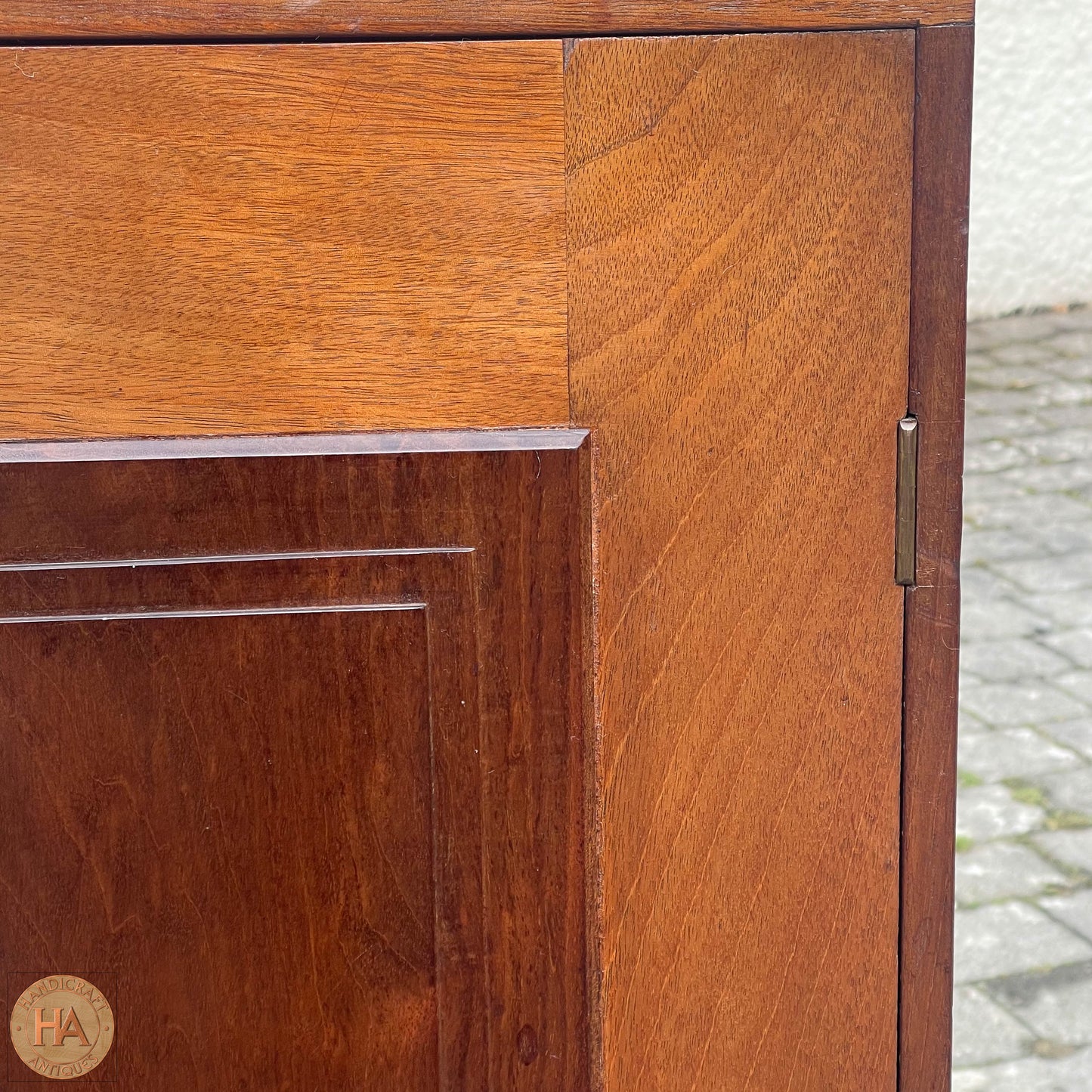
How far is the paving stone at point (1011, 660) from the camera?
9.58ft

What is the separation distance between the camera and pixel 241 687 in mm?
671

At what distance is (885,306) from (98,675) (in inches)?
15.4

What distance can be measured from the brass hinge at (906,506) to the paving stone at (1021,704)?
220 centimetres

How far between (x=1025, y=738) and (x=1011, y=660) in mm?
294

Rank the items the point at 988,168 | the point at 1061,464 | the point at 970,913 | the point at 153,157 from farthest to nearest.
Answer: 1. the point at 988,168
2. the point at 1061,464
3. the point at 970,913
4. the point at 153,157

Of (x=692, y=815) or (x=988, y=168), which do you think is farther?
(x=988, y=168)

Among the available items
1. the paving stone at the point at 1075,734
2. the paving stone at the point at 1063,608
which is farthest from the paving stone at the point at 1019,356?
the paving stone at the point at 1075,734

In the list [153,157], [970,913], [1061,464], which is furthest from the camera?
[1061,464]

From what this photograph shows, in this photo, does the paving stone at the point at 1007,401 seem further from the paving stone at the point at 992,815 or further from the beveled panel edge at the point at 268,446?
the beveled panel edge at the point at 268,446

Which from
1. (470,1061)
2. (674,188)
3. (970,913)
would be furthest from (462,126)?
Result: (970,913)

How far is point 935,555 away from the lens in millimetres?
683

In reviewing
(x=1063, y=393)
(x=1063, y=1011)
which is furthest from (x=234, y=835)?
(x=1063, y=393)

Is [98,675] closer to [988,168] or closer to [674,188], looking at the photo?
[674,188]

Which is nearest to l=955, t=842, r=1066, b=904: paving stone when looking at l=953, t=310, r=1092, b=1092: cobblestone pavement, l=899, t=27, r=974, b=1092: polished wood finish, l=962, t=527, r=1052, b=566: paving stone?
l=953, t=310, r=1092, b=1092: cobblestone pavement
